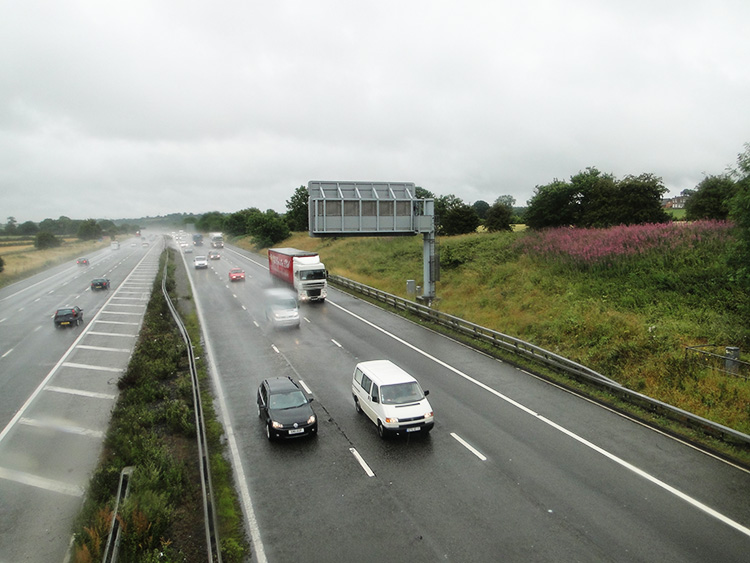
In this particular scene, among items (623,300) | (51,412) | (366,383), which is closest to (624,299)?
(623,300)

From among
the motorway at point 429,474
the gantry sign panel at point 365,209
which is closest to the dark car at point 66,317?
the motorway at point 429,474

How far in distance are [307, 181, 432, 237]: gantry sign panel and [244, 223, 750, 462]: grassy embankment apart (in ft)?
21.7

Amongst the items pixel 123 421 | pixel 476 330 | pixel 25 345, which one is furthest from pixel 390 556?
pixel 25 345

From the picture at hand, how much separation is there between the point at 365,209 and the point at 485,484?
959 inches

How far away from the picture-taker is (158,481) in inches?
447

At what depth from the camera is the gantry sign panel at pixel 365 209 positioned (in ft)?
107

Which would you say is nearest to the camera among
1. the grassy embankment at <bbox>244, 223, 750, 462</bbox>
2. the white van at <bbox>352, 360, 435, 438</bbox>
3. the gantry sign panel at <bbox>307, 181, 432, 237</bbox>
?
the white van at <bbox>352, 360, 435, 438</bbox>

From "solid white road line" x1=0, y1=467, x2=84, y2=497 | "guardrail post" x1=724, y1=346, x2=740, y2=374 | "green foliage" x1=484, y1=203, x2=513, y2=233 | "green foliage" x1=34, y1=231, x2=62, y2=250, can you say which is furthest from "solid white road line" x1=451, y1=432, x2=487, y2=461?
"green foliage" x1=34, y1=231, x2=62, y2=250

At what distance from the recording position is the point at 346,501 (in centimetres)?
1114

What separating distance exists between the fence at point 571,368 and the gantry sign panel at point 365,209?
5559 millimetres

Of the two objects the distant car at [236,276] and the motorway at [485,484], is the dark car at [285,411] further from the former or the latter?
the distant car at [236,276]

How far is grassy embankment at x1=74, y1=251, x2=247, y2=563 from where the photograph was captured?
30.9 ft

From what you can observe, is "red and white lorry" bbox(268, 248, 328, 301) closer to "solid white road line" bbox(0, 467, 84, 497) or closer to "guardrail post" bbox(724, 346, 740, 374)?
"solid white road line" bbox(0, 467, 84, 497)

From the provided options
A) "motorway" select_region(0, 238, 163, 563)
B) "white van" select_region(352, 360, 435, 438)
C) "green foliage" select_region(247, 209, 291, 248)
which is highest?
"green foliage" select_region(247, 209, 291, 248)
